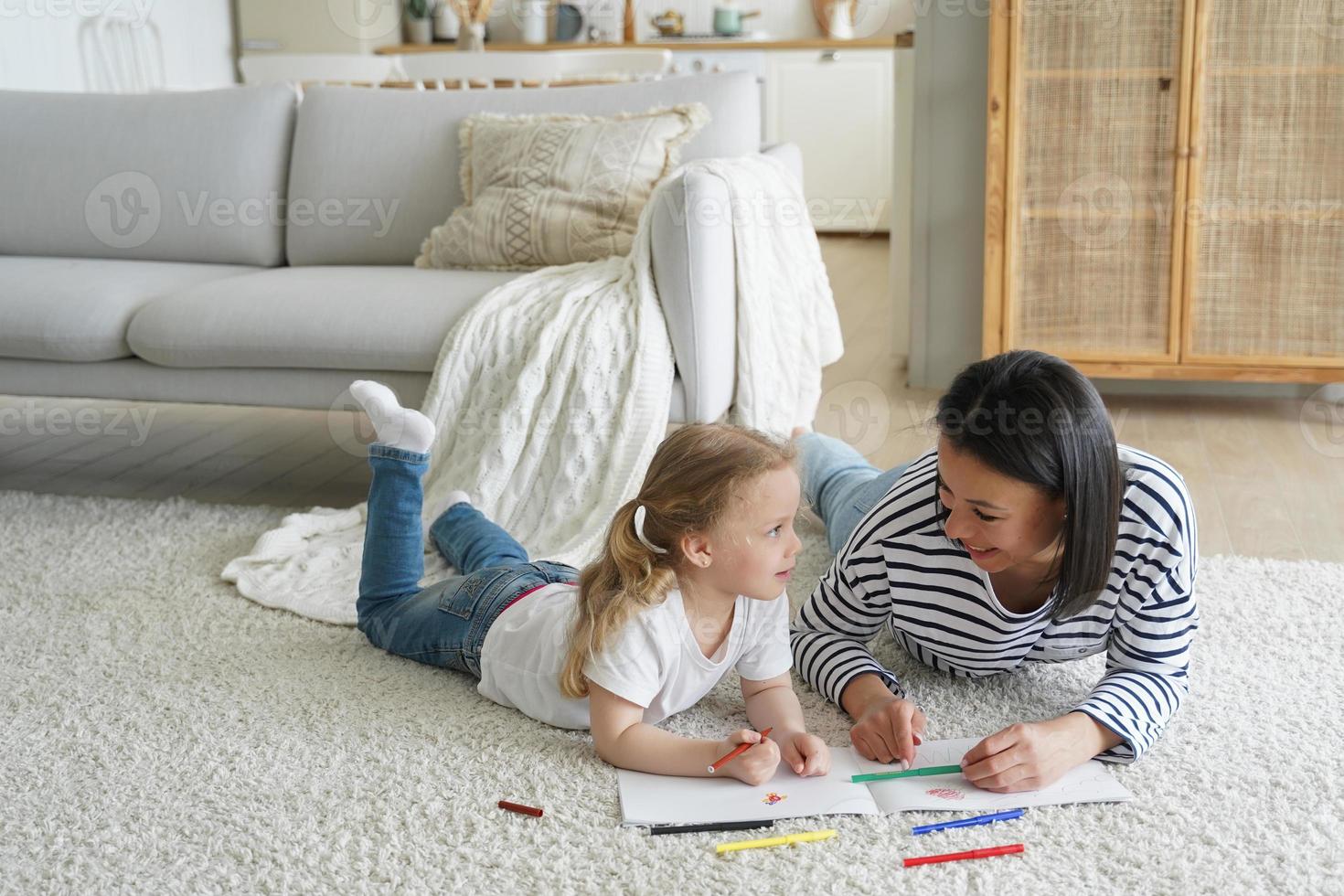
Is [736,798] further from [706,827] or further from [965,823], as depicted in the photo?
[965,823]

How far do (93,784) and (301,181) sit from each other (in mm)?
1789

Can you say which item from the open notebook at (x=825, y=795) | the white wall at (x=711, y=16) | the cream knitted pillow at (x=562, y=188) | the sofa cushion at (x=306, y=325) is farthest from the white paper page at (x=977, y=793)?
the white wall at (x=711, y=16)

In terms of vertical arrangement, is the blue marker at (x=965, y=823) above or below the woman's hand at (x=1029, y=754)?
below

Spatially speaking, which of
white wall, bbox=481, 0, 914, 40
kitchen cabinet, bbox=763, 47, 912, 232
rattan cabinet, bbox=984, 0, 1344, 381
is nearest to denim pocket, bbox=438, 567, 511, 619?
rattan cabinet, bbox=984, 0, 1344, 381

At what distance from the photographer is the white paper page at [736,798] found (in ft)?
4.34

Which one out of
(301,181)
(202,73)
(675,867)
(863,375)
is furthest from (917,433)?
(202,73)

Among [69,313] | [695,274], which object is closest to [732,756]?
[695,274]

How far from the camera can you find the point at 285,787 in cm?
142

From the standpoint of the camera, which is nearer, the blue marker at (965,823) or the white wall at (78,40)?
the blue marker at (965,823)

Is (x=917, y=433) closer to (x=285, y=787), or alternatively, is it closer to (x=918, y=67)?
(x=918, y=67)

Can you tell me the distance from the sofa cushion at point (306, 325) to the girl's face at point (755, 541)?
3.49 ft

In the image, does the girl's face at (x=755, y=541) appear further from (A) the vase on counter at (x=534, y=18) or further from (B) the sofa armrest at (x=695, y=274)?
(A) the vase on counter at (x=534, y=18)

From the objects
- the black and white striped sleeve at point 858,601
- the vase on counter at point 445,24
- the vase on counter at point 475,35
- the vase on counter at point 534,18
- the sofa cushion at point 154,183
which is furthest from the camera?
the vase on counter at point 445,24

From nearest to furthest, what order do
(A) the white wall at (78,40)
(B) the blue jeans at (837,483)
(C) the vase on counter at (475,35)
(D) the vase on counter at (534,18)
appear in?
(B) the blue jeans at (837,483) → (C) the vase on counter at (475,35) → (A) the white wall at (78,40) → (D) the vase on counter at (534,18)
